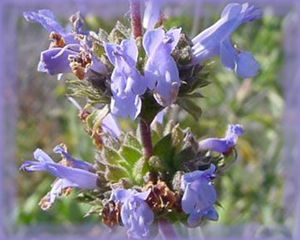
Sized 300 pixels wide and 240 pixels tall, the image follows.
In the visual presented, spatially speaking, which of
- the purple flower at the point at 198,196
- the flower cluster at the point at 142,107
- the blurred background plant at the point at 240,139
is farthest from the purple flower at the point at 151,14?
the blurred background plant at the point at 240,139

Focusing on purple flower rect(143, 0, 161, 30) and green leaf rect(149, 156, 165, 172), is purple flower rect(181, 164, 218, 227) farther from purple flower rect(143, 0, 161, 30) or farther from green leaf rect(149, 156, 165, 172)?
purple flower rect(143, 0, 161, 30)

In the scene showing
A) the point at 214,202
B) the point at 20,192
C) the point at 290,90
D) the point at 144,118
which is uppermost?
the point at 144,118

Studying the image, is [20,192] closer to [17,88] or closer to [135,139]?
[17,88]

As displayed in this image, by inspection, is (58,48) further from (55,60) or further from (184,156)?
(184,156)

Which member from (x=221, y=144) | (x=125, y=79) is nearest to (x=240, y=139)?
(x=221, y=144)

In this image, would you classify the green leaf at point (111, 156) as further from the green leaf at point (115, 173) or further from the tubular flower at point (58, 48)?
the tubular flower at point (58, 48)

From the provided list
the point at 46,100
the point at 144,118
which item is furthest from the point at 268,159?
the point at 144,118
